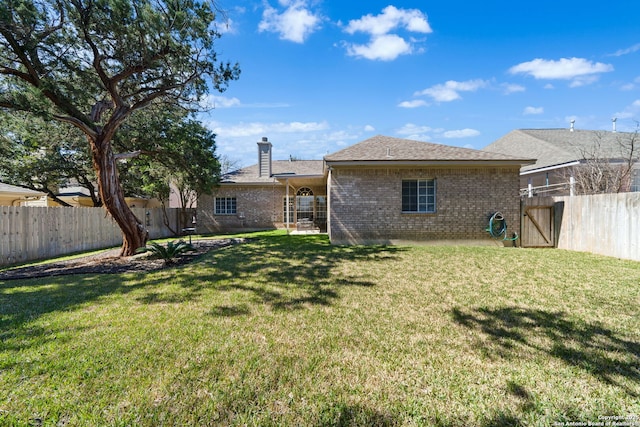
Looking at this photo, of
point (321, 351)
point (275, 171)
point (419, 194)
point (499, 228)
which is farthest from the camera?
point (275, 171)

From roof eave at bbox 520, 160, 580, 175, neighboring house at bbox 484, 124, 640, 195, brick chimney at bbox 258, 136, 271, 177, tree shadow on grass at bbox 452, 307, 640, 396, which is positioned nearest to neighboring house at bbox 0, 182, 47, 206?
brick chimney at bbox 258, 136, 271, 177

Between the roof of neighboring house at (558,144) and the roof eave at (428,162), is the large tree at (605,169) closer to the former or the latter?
the roof of neighboring house at (558,144)

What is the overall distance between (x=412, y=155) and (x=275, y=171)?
12.3 meters

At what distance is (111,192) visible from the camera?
868cm

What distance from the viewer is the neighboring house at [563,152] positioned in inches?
511

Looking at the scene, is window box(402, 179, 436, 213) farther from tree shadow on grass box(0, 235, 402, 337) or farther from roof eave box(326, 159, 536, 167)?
tree shadow on grass box(0, 235, 402, 337)

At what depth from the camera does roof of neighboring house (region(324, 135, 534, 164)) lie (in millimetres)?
9805

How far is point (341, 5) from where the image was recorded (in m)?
10.2

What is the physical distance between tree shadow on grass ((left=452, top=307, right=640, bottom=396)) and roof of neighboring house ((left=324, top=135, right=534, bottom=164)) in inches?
262

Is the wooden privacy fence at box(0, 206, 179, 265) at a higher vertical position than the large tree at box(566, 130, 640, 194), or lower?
lower

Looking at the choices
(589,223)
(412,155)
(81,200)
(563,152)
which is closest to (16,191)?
(81,200)

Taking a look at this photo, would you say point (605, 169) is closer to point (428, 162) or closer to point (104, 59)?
point (428, 162)

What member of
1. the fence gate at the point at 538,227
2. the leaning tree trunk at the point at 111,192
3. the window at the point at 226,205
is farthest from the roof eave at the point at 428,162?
the window at the point at 226,205

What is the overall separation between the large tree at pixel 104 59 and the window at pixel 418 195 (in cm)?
747
